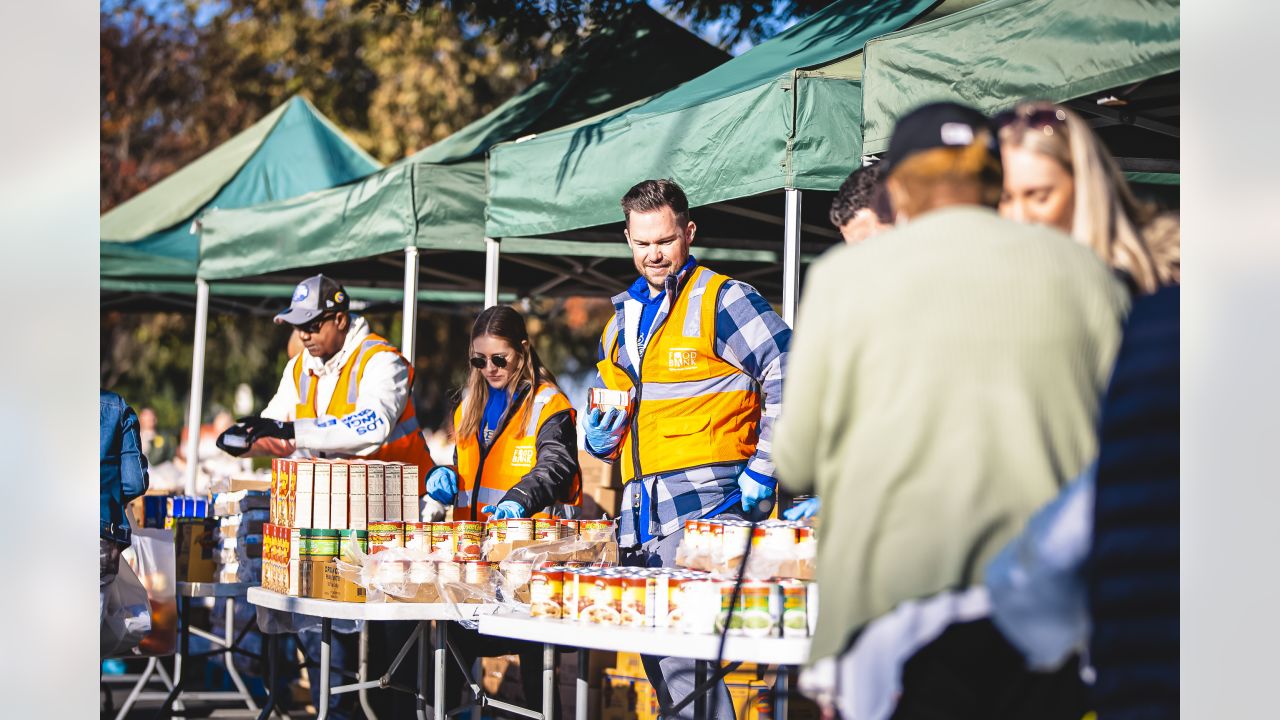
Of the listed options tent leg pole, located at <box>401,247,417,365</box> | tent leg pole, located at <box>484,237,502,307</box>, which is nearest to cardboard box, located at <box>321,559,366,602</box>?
tent leg pole, located at <box>484,237,502,307</box>

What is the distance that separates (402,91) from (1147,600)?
1861cm

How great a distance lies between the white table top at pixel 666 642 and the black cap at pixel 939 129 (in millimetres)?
1294

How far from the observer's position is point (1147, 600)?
2.40 metres

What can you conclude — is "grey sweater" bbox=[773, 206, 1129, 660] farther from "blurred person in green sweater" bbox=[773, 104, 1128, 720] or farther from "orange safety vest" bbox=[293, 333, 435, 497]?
"orange safety vest" bbox=[293, 333, 435, 497]

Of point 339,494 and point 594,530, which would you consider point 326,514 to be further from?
point 594,530

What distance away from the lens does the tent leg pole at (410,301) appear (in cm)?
743

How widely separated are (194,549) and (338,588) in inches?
74.0

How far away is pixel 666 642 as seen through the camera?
136 inches

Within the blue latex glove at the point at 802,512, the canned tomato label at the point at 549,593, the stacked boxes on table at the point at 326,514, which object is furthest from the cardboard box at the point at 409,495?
the blue latex glove at the point at 802,512

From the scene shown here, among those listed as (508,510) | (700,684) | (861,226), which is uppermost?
(861,226)

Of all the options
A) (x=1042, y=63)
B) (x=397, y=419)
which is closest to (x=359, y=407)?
(x=397, y=419)

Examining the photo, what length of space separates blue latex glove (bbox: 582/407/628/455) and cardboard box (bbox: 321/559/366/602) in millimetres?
910
